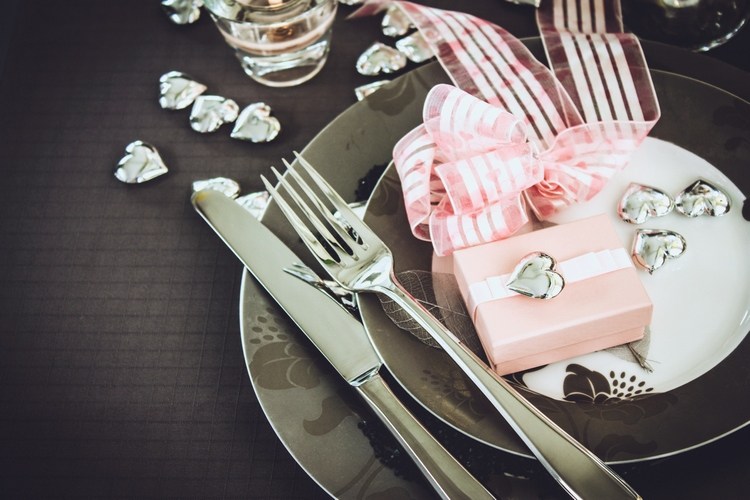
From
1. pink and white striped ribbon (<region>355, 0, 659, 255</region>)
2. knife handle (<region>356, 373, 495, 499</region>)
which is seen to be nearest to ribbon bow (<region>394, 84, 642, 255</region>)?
pink and white striped ribbon (<region>355, 0, 659, 255</region>)

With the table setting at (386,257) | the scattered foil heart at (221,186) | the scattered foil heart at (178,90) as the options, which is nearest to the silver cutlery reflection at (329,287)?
the table setting at (386,257)

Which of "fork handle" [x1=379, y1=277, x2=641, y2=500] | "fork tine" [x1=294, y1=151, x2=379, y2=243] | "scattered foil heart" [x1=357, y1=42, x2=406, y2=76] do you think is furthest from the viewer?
"scattered foil heart" [x1=357, y1=42, x2=406, y2=76]

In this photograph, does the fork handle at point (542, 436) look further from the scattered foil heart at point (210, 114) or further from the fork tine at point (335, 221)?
the scattered foil heart at point (210, 114)

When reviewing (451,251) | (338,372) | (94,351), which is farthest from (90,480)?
(451,251)

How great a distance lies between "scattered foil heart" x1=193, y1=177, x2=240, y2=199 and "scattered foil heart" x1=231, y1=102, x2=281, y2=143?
0.13 feet

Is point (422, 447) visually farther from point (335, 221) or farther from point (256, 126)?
point (256, 126)

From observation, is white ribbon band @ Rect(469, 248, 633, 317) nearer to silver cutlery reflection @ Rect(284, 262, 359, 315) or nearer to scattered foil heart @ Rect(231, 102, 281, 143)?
silver cutlery reflection @ Rect(284, 262, 359, 315)

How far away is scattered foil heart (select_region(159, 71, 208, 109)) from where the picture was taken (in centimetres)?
58

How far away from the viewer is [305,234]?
0.47 meters

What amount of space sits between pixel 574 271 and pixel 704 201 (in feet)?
0.39

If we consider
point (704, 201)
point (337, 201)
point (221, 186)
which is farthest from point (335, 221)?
point (704, 201)

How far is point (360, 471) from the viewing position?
408mm

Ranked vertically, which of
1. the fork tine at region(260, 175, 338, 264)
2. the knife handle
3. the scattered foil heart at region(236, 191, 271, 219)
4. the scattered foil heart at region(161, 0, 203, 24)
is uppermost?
the scattered foil heart at region(161, 0, 203, 24)

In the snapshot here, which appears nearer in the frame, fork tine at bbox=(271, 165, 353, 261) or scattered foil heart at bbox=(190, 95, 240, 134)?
fork tine at bbox=(271, 165, 353, 261)
